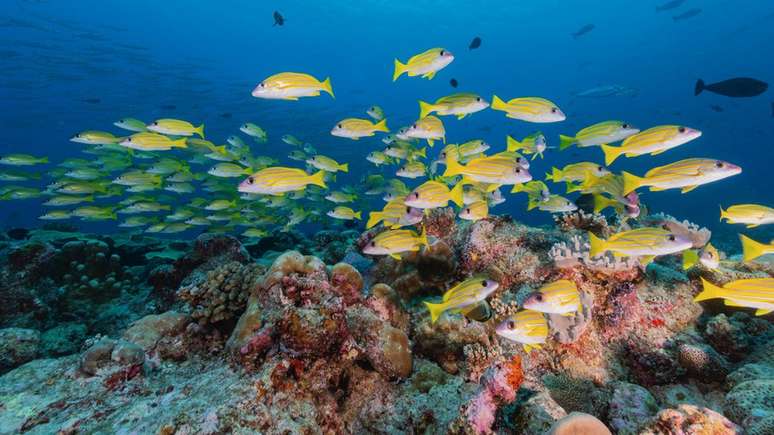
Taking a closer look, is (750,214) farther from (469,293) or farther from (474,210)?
(469,293)

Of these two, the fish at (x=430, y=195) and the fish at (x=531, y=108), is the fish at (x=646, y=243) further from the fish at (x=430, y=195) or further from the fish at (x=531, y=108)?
the fish at (x=531, y=108)

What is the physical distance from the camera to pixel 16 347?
5.25m

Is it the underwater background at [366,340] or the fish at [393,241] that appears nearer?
the underwater background at [366,340]

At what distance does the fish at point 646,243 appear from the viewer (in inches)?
134

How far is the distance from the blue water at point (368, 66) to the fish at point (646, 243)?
3531 centimetres

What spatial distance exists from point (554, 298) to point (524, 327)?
41 cm

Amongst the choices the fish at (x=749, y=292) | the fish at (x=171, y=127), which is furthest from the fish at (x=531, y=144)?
the fish at (x=171, y=127)

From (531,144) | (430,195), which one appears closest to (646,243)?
(430,195)

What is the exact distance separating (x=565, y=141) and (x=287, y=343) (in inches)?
197

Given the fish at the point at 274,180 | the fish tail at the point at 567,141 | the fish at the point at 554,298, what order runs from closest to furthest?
1. the fish at the point at 554,298
2. the fish at the point at 274,180
3. the fish tail at the point at 567,141

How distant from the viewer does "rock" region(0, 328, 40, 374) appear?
512 cm

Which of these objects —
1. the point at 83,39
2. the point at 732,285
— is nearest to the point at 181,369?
the point at 732,285

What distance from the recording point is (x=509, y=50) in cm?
9131

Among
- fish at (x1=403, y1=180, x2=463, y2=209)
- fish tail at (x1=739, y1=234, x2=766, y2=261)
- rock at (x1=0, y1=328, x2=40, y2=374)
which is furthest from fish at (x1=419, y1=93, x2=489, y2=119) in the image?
rock at (x1=0, y1=328, x2=40, y2=374)
